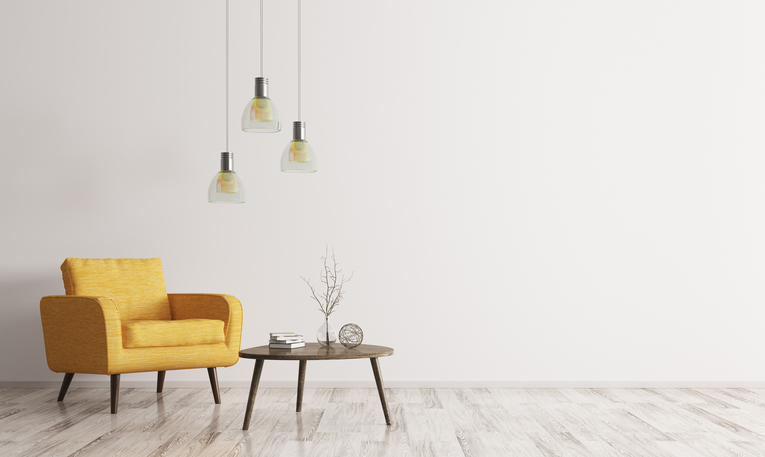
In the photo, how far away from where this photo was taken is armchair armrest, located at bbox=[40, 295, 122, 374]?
3.59m

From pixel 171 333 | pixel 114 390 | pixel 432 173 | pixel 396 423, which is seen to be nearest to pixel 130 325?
pixel 171 333

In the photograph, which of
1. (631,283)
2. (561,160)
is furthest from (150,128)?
(631,283)

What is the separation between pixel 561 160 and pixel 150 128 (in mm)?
2824

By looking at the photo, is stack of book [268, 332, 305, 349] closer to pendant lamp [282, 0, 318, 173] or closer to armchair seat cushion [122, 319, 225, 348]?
armchair seat cushion [122, 319, 225, 348]

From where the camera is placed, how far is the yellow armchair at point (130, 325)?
11.9ft

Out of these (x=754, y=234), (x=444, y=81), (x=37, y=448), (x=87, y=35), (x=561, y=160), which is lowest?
(x=37, y=448)

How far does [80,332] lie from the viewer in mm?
3686

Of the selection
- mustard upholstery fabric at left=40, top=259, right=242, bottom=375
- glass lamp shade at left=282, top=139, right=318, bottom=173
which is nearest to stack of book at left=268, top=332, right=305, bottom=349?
mustard upholstery fabric at left=40, top=259, right=242, bottom=375

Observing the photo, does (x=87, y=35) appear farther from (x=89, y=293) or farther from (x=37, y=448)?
(x=37, y=448)

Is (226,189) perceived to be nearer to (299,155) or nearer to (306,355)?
(299,155)

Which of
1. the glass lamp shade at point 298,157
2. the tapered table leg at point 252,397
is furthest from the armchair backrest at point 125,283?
the tapered table leg at point 252,397

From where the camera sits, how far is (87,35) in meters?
4.72

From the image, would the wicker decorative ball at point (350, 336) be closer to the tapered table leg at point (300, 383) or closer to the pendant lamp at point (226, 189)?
the tapered table leg at point (300, 383)

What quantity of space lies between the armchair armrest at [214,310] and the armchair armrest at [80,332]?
23.3 inches
